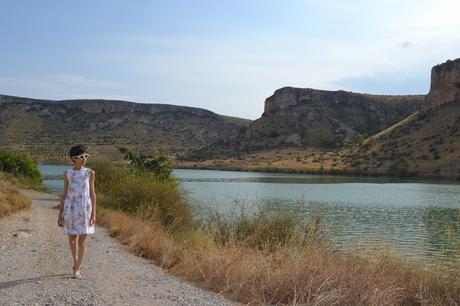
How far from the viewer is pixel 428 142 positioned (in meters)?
94.8

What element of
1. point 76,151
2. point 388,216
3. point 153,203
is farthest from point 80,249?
point 388,216

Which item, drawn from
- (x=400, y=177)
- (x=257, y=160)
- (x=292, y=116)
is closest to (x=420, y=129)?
(x=400, y=177)

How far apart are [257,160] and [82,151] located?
386ft

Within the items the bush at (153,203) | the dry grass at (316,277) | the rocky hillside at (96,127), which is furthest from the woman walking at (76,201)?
the rocky hillside at (96,127)

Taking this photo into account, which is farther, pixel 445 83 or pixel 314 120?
pixel 314 120

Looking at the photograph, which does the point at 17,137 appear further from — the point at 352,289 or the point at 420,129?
the point at 352,289

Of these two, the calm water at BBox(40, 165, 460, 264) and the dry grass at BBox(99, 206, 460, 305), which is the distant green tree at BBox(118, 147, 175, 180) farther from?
the dry grass at BBox(99, 206, 460, 305)

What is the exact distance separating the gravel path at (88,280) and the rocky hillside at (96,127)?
12167 cm

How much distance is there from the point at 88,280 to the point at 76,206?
1.18 meters

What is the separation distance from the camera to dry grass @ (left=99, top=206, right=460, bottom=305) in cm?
719

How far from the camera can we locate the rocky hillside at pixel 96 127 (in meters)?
146

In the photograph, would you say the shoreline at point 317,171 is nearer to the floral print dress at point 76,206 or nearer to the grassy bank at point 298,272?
the grassy bank at point 298,272

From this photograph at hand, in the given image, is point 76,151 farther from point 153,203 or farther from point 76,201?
point 153,203

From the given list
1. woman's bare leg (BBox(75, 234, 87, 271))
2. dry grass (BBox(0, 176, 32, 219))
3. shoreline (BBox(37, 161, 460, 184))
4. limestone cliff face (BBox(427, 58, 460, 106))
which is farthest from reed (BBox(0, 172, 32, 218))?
limestone cliff face (BBox(427, 58, 460, 106))
